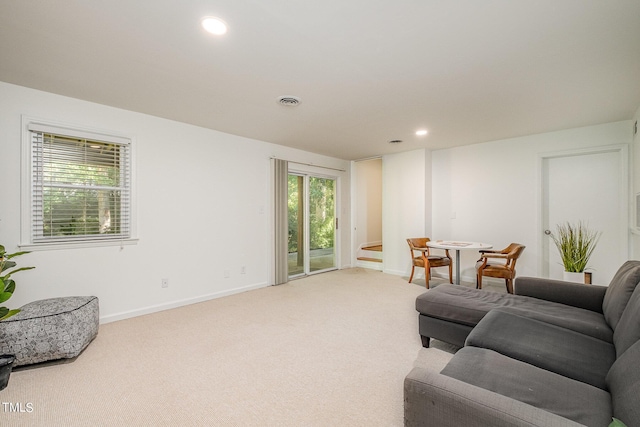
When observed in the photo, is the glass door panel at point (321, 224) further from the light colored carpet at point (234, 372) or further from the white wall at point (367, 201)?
the light colored carpet at point (234, 372)

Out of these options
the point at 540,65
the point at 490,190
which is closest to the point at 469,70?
the point at 540,65

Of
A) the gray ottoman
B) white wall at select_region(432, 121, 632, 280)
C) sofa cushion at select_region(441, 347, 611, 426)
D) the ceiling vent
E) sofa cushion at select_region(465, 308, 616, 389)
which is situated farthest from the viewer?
white wall at select_region(432, 121, 632, 280)

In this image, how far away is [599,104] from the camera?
3355 millimetres

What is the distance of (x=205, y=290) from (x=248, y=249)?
→ 2.97 ft

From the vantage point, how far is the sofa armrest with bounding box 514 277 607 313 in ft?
7.88

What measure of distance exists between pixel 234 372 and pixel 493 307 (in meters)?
2.16

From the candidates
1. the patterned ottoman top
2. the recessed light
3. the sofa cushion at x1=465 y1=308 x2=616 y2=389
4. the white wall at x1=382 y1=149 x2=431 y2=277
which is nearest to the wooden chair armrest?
the white wall at x1=382 y1=149 x2=431 y2=277

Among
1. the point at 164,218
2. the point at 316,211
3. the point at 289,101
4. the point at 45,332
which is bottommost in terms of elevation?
the point at 45,332

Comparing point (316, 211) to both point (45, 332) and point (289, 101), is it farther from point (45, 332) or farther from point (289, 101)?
point (45, 332)

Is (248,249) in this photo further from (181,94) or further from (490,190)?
(490,190)

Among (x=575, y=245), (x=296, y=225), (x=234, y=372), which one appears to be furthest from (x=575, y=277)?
(x=234, y=372)

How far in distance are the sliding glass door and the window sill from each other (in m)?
2.71

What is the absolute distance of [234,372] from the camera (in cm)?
231

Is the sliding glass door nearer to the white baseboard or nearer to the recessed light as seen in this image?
the white baseboard
